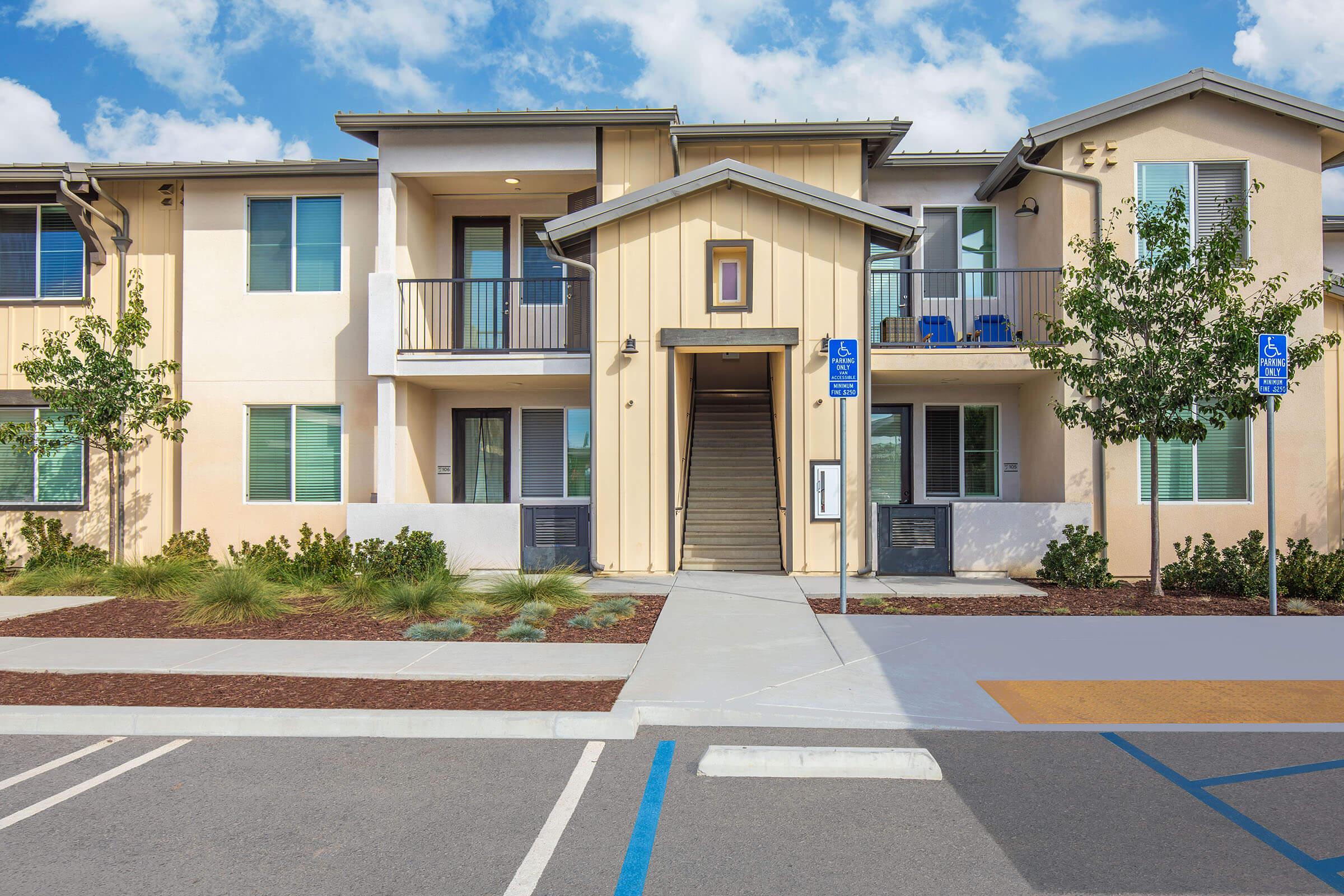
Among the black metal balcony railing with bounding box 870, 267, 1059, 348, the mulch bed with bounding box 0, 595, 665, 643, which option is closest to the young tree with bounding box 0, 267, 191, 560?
the mulch bed with bounding box 0, 595, 665, 643

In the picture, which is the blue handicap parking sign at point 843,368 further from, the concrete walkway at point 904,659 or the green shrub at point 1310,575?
the green shrub at point 1310,575

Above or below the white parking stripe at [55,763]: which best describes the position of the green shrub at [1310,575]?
above

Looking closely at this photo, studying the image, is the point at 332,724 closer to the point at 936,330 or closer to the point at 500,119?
the point at 500,119

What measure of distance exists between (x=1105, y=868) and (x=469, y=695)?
4.32m

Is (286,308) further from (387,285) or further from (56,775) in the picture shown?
(56,775)

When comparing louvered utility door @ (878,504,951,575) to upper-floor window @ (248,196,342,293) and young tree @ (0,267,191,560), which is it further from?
young tree @ (0,267,191,560)

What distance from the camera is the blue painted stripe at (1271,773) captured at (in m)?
4.80

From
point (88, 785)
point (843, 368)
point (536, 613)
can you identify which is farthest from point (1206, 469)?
point (88, 785)

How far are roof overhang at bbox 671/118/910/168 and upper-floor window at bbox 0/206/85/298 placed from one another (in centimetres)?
1011

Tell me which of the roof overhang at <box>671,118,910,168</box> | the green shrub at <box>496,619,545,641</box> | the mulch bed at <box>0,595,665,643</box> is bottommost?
the mulch bed at <box>0,595,665,643</box>

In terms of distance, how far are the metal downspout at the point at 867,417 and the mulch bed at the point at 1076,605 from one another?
164 centimetres

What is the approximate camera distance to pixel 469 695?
637 cm

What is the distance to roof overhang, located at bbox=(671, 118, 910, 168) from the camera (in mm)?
12773

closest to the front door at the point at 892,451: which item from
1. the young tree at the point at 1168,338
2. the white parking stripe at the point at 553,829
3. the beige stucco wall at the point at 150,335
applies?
the young tree at the point at 1168,338
